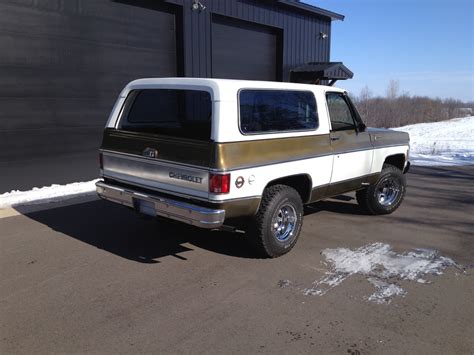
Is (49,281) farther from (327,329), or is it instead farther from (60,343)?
(327,329)

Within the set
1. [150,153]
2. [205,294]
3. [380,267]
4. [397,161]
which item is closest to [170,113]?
[150,153]

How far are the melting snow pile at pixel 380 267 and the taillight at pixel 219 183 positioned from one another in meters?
1.23

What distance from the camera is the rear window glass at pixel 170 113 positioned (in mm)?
4637

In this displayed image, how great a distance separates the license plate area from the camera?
472cm

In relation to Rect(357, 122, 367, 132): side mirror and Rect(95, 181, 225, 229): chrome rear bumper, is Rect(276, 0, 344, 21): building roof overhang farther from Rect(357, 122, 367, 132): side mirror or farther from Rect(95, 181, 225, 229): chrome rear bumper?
Rect(95, 181, 225, 229): chrome rear bumper

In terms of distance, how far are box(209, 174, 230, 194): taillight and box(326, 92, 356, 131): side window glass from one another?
2.12m

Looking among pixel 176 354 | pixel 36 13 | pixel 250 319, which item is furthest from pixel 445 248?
pixel 36 13

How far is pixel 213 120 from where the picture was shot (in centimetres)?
432

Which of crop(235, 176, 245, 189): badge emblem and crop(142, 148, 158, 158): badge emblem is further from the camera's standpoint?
crop(142, 148, 158, 158): badge emblem

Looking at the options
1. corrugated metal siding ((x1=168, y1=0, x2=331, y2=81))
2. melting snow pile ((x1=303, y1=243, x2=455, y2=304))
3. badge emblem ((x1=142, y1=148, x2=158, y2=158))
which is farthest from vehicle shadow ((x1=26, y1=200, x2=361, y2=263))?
corrugated metal siding ((x1=168, y1=0, x2=331, y2=81))

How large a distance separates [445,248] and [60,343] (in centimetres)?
441

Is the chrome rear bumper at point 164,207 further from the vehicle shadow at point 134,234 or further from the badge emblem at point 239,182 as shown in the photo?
the vehicle shadow at point 134,234

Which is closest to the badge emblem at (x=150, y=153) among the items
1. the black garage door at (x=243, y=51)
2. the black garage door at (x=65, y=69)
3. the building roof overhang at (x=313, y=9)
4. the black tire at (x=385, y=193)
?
the black tire at (x=385, y=193)

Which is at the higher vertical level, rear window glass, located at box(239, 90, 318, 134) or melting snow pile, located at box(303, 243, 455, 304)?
rear window glass, located at box(239, 90, 318, 134)
